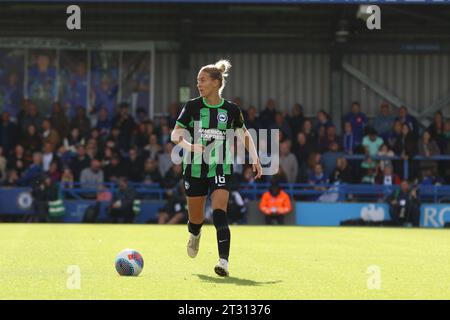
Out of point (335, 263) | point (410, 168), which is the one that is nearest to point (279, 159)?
point (410, 168)

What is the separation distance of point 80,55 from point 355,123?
8299 millimetres

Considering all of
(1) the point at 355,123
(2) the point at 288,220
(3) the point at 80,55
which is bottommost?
(2) the point at 288,220

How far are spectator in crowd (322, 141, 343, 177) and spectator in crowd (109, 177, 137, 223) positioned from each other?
16.5ft

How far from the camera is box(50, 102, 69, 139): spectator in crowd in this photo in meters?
27.1

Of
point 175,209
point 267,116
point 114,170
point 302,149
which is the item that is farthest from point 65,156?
point 302,149

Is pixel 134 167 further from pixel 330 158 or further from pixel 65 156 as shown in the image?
pixel 330 158

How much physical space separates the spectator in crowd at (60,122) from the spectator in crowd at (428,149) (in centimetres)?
938

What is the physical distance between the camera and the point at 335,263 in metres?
11.8

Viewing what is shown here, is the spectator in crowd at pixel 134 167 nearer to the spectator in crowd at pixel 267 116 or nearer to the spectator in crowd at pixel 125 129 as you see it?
the spectator in crowd at pixel 125 129

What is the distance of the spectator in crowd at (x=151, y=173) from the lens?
25.5 metres

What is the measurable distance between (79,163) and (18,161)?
155 cm

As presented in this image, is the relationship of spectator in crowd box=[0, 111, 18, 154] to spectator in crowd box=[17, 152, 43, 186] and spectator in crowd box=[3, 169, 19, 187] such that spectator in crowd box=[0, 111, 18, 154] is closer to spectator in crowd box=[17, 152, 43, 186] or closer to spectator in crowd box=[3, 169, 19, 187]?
spectator in crowd box=[3, 169, 19, 187]
